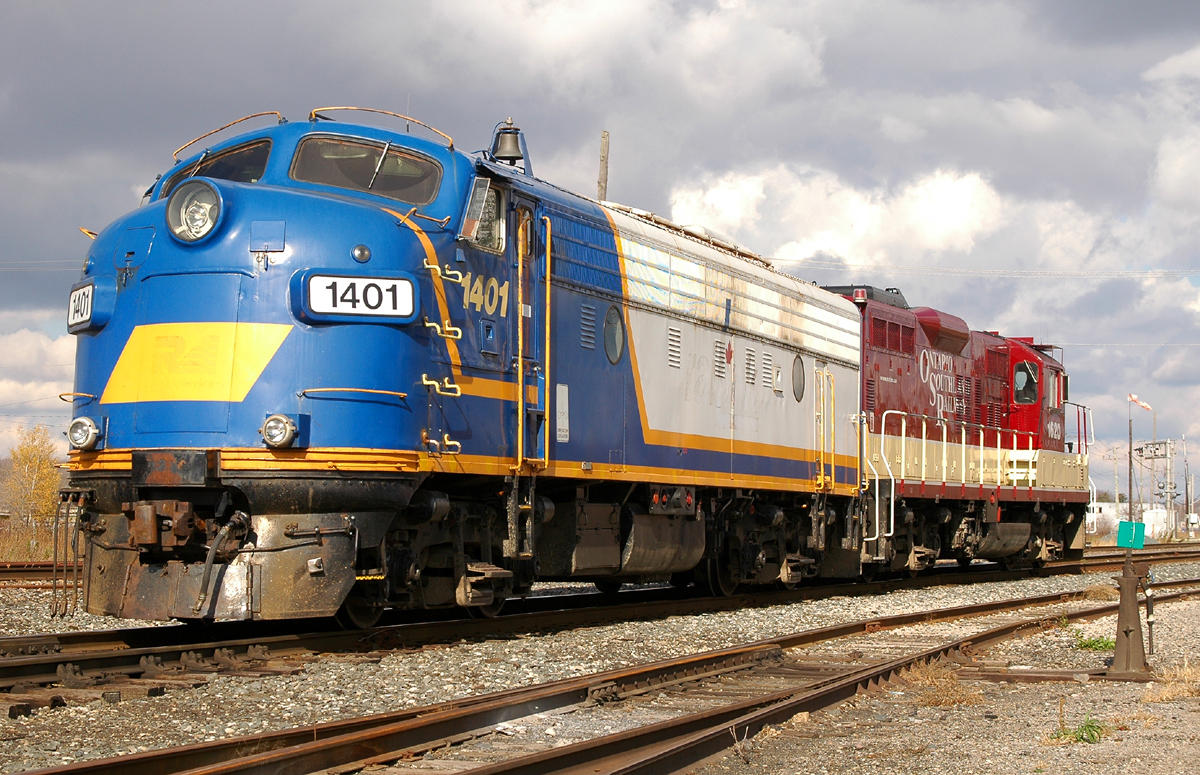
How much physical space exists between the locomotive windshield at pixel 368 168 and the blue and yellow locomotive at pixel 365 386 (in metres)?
0.02

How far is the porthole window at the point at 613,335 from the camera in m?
11.2

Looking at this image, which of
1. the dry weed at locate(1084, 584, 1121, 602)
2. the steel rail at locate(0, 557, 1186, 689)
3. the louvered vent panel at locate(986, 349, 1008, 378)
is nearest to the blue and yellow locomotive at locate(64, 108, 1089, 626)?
the steel rail at locate(0, 557, 1186, 689)

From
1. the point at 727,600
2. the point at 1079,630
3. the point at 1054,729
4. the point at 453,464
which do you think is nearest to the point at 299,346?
the point at 453,464

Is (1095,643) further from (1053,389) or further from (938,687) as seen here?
(1053,389)

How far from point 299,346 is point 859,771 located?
4.70m

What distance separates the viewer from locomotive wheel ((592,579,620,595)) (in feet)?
45.7

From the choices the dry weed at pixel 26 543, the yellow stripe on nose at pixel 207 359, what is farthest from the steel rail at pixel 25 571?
the yellow stripe on nose at pixel 207 359

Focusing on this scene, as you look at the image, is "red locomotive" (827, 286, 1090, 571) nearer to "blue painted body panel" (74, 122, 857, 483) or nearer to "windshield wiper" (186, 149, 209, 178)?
"blue painted body panel" (74, 122, 857, 483)

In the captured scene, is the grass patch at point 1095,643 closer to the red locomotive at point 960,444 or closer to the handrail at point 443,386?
the red locomotive at point 960,444

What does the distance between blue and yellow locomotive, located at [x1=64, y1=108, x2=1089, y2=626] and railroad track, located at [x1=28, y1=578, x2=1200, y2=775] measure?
2.00 m

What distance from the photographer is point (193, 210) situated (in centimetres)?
841

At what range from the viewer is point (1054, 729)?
22.3 ft

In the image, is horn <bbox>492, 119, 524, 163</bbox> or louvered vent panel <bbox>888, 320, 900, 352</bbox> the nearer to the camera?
horn <bbox>492, 119, 524, 163</bbox>

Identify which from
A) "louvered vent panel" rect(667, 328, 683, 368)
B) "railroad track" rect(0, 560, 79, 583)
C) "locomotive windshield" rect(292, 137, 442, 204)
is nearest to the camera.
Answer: "locomotive windshield" rect(292, 137, 442, 204)
